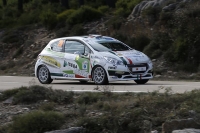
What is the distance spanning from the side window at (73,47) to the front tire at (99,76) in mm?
967

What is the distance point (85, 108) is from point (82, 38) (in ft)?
27.8

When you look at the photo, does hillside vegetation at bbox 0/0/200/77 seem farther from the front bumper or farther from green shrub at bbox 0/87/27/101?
green shrub at bbox 0/87/27/101

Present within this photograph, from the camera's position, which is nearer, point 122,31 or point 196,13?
point 196,13

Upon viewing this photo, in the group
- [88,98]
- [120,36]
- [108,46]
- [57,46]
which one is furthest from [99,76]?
[120,36]


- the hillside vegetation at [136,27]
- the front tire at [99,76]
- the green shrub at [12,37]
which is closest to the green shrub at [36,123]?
the front tire at [99,76]

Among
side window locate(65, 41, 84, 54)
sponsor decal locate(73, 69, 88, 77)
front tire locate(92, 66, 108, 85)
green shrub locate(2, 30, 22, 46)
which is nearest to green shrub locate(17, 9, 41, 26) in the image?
green shrub locate(2, 30, 22, 46)

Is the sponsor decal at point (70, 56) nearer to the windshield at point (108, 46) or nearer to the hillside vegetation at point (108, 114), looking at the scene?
the windshield at point (108, 46)

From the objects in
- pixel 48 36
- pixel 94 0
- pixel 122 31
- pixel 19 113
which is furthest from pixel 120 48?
pixel 94 0

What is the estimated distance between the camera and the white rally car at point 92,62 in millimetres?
19656

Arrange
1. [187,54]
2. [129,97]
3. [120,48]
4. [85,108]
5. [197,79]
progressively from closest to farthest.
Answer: [85,108]
[129,97]
[120,48]
[197,79]
[187,54]

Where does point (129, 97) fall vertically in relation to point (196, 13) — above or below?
below

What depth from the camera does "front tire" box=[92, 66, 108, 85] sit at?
19828 millimetres

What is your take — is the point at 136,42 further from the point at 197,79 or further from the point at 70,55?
the point at 70,55

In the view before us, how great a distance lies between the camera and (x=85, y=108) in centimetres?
1285
